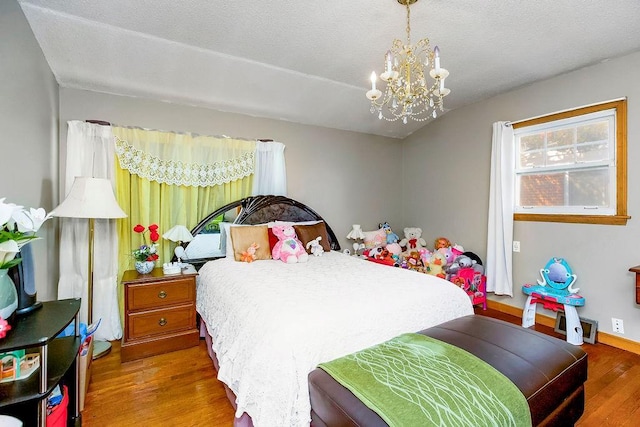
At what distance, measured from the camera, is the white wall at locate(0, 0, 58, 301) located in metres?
1.64

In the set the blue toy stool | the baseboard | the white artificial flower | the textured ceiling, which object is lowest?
the baseboard

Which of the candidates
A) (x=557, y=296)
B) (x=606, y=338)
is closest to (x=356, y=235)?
(x=557, y=296)

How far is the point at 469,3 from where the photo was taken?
77.5 inches

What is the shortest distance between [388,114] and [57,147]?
349 centimetres

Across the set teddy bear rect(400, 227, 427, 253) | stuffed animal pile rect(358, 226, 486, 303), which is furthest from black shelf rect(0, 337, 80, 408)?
teddy bear rect(400, 227, 427, 253)

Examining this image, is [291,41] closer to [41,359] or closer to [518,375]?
[41,359]

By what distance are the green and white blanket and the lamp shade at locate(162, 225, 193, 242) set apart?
1.95 m

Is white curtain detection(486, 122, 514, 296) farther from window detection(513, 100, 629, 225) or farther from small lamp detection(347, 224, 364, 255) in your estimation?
small lamp detection(347, 224, 364, 255)

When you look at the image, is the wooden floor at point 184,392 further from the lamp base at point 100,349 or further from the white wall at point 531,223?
the white wall at point 531,223

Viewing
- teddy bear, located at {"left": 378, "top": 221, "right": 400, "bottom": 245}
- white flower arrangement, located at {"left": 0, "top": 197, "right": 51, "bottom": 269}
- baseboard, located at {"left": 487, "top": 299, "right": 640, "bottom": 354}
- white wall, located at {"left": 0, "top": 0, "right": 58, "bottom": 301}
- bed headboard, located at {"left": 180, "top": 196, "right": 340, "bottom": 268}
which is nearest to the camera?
white flower arrangement, located at {"left": 0, "top": 197, "right": 51, "bottom": 269}

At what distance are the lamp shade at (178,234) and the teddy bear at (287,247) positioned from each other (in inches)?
31.5

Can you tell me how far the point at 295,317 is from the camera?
1474mm

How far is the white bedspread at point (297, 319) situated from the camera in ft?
4.38

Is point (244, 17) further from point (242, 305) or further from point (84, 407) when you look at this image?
point (84, 407)
